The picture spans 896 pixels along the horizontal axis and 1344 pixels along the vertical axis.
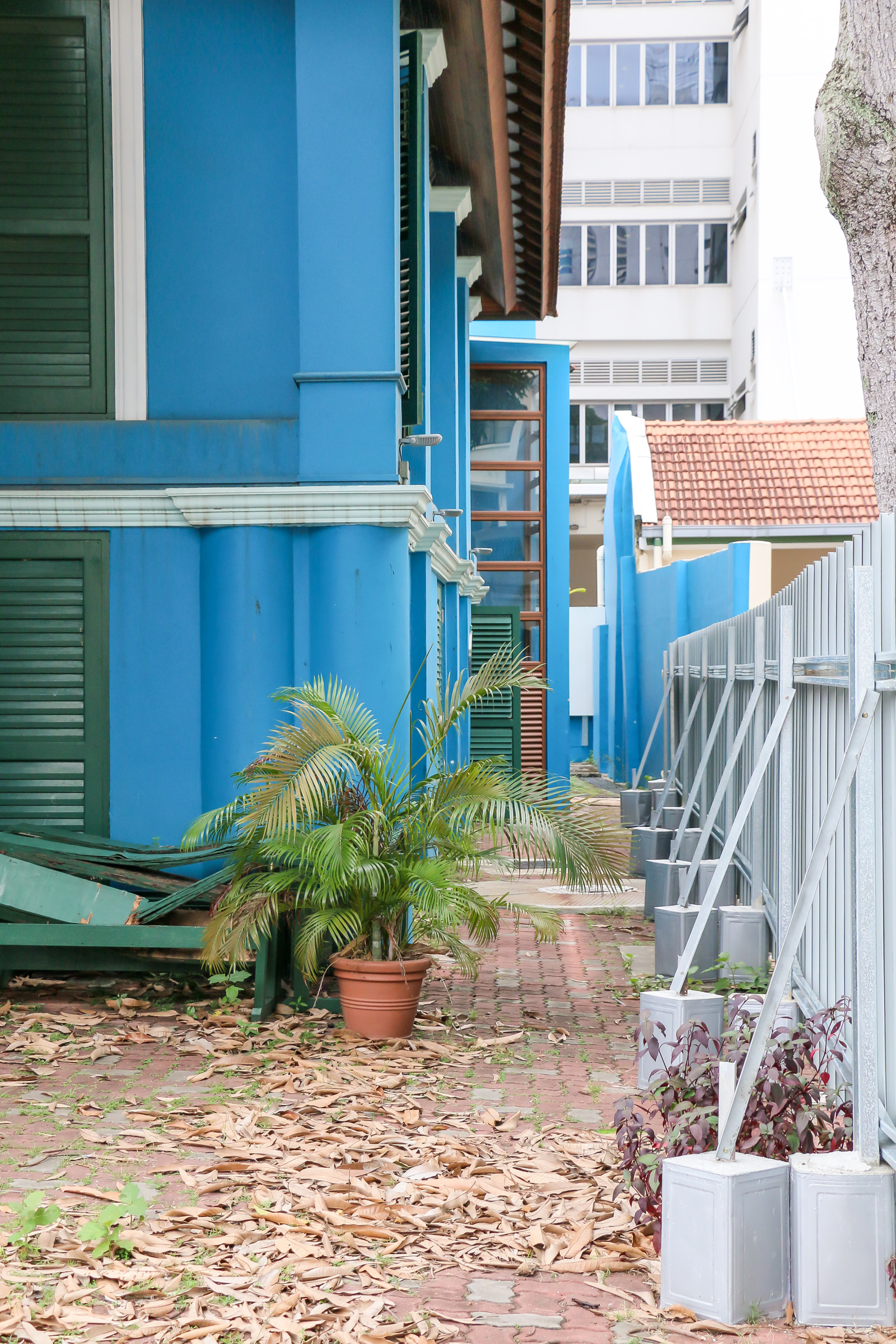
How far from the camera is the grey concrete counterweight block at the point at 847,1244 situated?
3506 millimetres

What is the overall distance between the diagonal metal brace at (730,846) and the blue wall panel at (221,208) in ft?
11.6

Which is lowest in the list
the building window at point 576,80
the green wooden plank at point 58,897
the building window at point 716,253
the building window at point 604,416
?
the green wooden plank at point 58,897

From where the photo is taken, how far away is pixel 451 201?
11.7 meters

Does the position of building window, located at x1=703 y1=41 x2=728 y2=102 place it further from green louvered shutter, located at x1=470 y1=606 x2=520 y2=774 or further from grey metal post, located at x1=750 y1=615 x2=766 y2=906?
grey metal post, located at x1=750 y1=615 x2=766 y2=906

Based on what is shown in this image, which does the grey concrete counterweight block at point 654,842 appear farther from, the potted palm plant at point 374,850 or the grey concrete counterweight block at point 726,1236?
the grey concrete counterweight block at point 726,1236

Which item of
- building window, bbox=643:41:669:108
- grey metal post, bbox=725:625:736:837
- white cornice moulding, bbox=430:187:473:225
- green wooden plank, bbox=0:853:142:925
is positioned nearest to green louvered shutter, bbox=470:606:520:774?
white cornice moulding, bbox=430:187:473:225

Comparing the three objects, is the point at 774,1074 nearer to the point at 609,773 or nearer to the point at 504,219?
the point at 504,219

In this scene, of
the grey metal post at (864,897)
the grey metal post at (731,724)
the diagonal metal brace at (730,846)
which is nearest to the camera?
the grey metal post at (864,897)

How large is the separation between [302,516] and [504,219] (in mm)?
5920

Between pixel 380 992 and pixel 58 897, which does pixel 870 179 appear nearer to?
pixel 380 992

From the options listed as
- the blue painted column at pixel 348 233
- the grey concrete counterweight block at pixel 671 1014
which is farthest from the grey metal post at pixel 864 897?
the blue painted column at pixel 348 233

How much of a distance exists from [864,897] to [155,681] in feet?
16.3

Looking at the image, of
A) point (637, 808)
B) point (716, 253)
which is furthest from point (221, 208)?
point (716, 253)

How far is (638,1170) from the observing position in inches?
159
